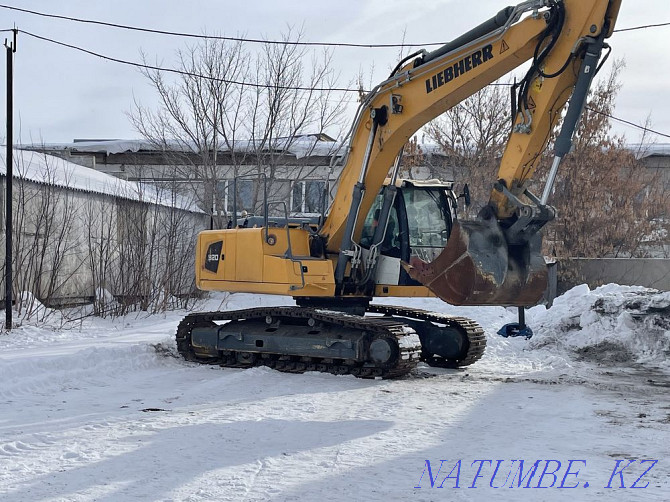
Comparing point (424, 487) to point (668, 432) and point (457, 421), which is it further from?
point (668, 432)

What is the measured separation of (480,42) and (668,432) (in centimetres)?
447

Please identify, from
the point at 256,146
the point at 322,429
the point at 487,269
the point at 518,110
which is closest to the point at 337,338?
the point at 487,269

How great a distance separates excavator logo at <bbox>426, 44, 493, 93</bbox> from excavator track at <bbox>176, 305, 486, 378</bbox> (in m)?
2.83

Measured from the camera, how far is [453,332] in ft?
35.8

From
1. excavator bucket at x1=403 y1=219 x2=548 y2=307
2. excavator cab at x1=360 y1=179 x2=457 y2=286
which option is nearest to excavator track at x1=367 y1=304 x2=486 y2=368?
excavator cab at x1=360 y1=179 x2=457 y2=286

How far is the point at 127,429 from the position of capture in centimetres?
676

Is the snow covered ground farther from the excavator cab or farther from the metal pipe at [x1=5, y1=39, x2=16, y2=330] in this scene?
the excavator cab

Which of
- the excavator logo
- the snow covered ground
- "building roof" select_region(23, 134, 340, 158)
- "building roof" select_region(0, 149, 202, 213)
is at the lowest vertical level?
the snow covered ground

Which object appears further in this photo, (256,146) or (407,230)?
(256,146)

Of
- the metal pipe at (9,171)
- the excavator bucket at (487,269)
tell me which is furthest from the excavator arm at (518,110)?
the metal pipe at (9,171)

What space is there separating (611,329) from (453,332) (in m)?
3.62

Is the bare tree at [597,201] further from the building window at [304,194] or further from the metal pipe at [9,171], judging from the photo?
the metal pipe at [9,171]

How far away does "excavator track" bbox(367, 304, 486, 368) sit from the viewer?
10.8 metres

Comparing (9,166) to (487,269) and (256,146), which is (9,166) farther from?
(256,146)
